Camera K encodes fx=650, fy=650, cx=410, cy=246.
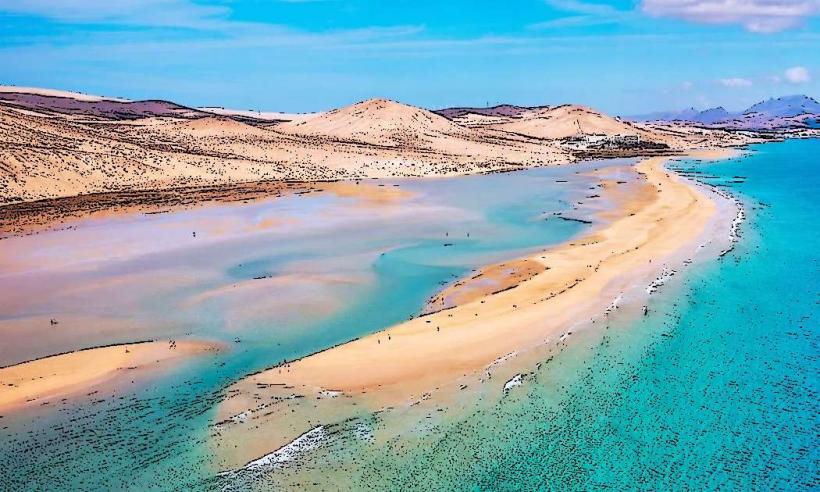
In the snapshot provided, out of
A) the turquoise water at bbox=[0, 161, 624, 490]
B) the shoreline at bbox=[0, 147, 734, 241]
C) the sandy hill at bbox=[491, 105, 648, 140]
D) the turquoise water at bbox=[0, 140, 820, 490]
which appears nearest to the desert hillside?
the sandy hill at bbox=[491, 105, 648, 140]

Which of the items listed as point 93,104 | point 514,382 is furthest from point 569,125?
point 514,382

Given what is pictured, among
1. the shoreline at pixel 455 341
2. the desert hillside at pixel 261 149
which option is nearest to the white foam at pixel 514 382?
the shoreline at pixel 455 341

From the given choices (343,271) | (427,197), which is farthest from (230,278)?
(427,197)

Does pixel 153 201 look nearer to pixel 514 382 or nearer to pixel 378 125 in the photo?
pixel 514 382

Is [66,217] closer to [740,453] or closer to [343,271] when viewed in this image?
[343,271]

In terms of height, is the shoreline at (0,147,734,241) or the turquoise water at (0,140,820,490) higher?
the shoreline at (0,147,734,241)

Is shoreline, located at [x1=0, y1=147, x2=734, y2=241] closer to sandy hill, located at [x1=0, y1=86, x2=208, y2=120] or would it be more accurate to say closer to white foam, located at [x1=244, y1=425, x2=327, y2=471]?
white foam, located at [x1=244, y1=425, x2=327, y2=471]
